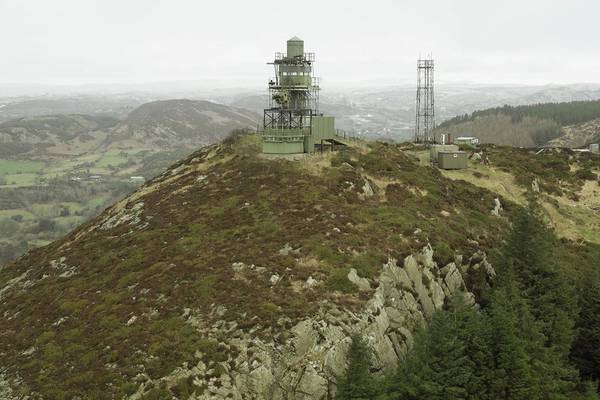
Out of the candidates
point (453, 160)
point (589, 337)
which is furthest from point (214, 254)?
point (453, 160)

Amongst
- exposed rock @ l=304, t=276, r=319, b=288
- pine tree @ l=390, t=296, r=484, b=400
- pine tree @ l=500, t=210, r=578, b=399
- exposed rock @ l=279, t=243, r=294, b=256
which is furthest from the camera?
exposed rock @ l=279, t=243, r=294, b=256

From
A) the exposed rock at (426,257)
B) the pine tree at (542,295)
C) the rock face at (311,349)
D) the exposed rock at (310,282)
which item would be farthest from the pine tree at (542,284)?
the exposed rock at (310,282)

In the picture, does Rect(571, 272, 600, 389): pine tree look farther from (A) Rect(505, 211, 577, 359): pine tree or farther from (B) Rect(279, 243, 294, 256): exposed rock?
(B) Rect(279, 243, 294, 256): exposed rock

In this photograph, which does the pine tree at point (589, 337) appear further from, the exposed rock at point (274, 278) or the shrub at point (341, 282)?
the exposed rock at point (274, 278)

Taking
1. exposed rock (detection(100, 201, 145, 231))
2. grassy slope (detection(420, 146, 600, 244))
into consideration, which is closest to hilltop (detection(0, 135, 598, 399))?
exposed rock (detection(100, 201, 145, 231))

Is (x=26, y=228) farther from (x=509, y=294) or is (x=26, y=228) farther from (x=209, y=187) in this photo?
(x=509, y=294)

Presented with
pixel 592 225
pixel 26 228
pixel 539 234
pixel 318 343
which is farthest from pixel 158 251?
pixel 26 228
